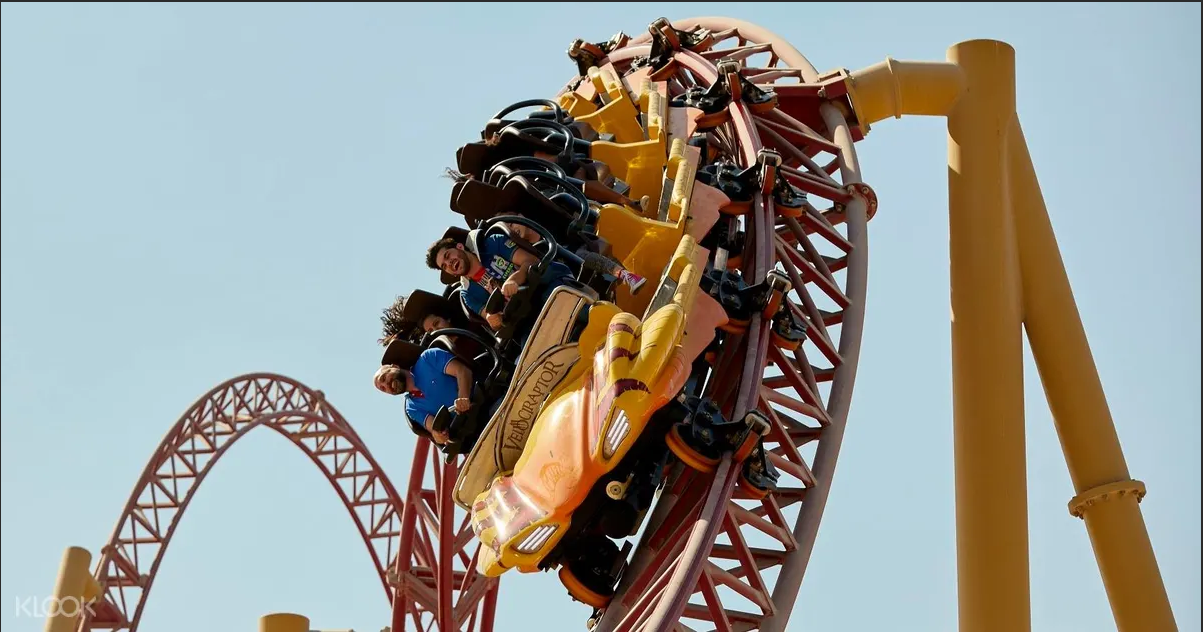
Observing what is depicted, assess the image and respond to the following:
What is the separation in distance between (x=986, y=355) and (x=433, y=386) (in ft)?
10.9

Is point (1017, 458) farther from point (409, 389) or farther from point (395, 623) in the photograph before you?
point (395, 623)

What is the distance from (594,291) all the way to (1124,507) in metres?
3.64

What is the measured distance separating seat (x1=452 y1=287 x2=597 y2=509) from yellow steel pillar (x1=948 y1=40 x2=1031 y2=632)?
2.53 meters

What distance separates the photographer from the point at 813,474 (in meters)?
9.51

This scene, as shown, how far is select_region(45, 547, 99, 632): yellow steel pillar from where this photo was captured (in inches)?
540

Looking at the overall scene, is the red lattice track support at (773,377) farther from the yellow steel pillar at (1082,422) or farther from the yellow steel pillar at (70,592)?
the yellow steel pillar at (70,592)

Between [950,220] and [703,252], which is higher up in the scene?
[950,220]

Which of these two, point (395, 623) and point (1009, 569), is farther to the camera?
point (395, 623)

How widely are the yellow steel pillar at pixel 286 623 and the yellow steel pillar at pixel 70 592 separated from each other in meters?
3.43

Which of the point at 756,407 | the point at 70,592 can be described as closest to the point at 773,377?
the point at 756,407

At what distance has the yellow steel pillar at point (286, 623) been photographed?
35.9 ft

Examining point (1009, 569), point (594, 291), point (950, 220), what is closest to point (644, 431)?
point (594, 291)

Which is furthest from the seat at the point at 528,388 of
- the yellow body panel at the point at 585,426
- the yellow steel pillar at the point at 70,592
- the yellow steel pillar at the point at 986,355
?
the yellow steel pillar at the point at 70,592

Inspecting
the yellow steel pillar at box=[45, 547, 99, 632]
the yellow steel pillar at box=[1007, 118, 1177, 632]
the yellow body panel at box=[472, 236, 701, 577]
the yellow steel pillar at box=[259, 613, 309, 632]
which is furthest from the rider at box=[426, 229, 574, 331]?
the yellow steel pillar at box=[45, 547, 99, 632]
